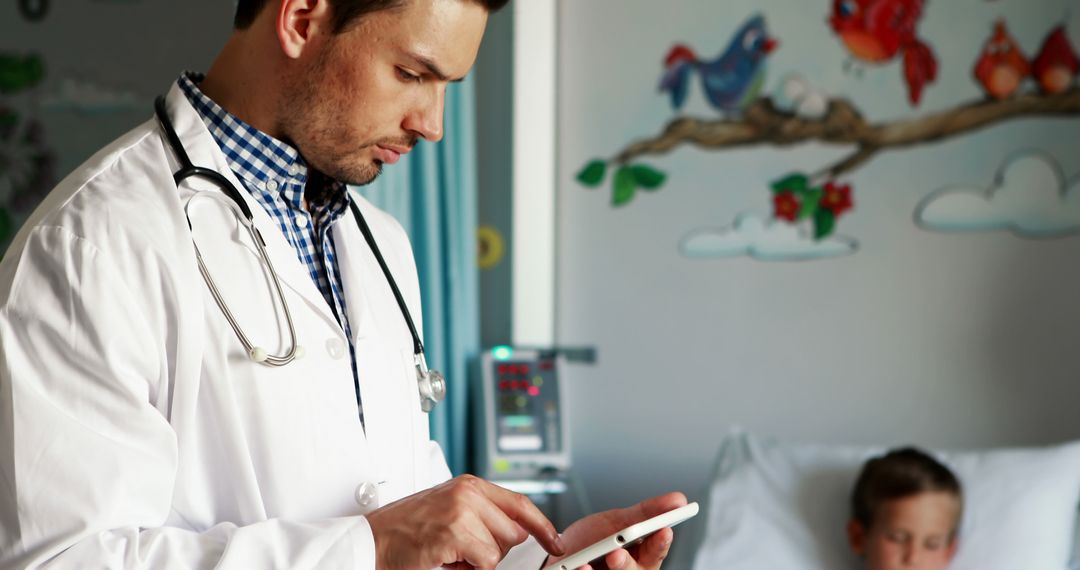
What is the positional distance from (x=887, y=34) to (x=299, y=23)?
79.8 inches

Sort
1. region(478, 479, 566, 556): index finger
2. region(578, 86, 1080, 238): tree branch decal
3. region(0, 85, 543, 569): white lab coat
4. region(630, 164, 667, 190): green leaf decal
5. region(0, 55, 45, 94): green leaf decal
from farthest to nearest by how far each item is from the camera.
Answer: region(630, 164, 667, 190): green leaf decal
region(578, 86, 1080, 238): tree branch decal
region(0, 55, 45, 94): green leaf decal
region(478, 479, 566, 556): index finger
region(0, 85, 543, 569): white lab coat

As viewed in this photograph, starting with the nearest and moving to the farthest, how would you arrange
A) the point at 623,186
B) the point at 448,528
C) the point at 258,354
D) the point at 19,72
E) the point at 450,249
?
1. the point at 448,528
2. the point at 258,354
3. the point at 19,72
4. the point at 450,249
5. the point at 623,186

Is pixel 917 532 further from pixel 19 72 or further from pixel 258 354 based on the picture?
pixel 19 72

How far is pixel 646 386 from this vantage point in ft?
9.57

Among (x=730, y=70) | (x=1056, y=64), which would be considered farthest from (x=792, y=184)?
(x=1056, y=64)

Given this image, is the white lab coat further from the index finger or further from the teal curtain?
the teal curtain

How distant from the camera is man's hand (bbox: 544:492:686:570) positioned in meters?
0.96

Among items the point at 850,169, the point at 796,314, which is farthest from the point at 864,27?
the point at 796,314

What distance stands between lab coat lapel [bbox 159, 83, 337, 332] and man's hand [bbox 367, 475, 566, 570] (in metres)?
0.25

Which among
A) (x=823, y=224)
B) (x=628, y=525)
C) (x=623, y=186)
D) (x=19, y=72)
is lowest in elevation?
(x=628, y=525)

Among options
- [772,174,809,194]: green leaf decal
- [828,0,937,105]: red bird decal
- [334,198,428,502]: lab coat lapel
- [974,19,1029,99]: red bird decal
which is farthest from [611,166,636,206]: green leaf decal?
[334,198,428,502]: lab coat lapel

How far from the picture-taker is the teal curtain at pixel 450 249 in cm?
253

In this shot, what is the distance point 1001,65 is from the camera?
2.62 meters

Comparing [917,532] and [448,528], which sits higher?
[448,528]
